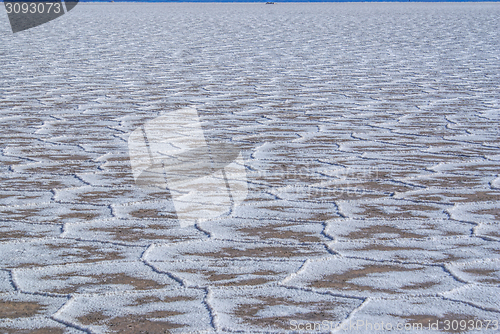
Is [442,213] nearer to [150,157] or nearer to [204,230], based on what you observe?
[204,230]

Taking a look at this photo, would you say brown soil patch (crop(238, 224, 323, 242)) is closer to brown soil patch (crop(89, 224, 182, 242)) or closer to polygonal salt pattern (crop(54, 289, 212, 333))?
brown soil patch (crop(89, 224, 182, 242))

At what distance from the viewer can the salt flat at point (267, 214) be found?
1.84 metres

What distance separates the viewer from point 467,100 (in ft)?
16.8

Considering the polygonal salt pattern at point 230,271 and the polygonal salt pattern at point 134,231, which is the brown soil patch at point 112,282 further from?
the polygonal salt pattern at point 134,231

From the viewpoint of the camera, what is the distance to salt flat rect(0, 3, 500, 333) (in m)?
1.84

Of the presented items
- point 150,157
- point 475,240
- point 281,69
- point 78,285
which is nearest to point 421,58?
point 281,69

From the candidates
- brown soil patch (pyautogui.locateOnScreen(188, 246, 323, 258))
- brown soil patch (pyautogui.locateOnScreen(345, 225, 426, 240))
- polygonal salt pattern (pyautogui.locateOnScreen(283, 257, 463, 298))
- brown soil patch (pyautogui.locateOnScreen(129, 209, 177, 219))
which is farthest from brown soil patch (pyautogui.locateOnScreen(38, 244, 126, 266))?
brown soil patch (pyautogui.locateOnScreen(345, 225, 426, 240))

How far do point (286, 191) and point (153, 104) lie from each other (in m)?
2.32

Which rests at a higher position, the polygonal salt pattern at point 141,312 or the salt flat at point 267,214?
the polygonal salt pattern at point 141,312

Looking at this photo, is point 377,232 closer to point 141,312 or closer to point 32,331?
point 141,312

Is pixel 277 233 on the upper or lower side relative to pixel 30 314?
lower

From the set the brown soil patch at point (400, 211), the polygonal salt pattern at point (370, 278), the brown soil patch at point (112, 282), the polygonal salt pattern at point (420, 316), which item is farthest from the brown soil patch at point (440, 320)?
the brown soil patch at point (400, 211)

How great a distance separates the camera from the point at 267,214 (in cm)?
260

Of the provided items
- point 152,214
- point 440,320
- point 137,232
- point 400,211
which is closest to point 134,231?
point 137,232
